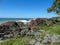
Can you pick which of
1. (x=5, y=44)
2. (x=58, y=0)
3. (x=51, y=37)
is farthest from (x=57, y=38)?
(x=58, y=0)

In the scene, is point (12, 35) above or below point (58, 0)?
below

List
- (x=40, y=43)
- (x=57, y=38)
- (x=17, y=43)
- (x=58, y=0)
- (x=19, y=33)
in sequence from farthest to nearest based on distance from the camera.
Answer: (x=58, y=0) < (x=19, y=33) < (x=57, y=38) < (x=40, y=43) < (x=17, y=43)

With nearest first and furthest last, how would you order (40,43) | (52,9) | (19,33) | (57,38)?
(40,43) → (57,38) → (19,33) → (52,9)

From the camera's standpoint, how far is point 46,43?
1291 centimetres

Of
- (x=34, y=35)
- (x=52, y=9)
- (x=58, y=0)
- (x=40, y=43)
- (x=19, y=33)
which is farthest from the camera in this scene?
(x=52, y=9)

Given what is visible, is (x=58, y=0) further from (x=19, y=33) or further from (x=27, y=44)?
(x=27, y=44)

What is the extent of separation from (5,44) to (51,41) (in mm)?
2882

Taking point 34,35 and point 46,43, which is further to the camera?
point 34,35

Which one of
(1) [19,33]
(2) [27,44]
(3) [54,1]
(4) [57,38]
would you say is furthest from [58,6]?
(2) [27,44]

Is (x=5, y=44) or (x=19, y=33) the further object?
(x=19, y=33)

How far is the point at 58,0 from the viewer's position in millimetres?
29141

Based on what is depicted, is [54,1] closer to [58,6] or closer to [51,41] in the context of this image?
[58,6]

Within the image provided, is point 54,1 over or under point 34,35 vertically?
over

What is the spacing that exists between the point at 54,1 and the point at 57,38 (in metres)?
16.9
